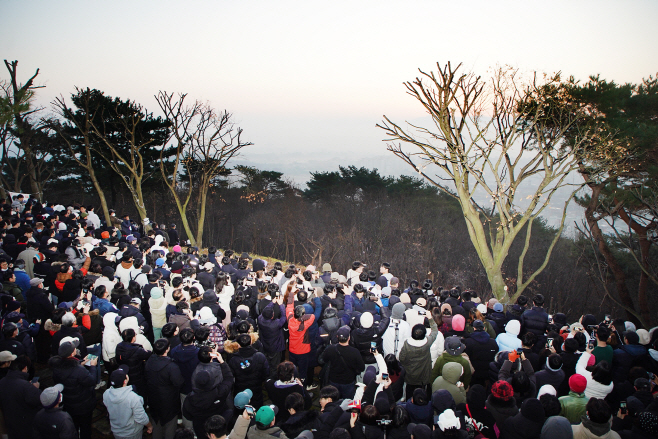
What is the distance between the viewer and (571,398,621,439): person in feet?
11.7

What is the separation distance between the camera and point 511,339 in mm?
5617

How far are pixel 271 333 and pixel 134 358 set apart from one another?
197 centimetres

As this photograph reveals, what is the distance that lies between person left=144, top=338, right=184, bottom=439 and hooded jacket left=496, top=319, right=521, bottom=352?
4.80 meters

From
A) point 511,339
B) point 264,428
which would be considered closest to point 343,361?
point 264,428

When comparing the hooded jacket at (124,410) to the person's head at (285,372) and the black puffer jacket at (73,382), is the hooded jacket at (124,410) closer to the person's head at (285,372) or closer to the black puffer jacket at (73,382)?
the black puffer jacket at (73,382)

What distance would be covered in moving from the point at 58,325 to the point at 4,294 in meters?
1.68

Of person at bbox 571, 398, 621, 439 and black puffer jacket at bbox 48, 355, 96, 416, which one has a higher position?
person at bbox 571, 398, 621, 439

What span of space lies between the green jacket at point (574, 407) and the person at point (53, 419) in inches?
222

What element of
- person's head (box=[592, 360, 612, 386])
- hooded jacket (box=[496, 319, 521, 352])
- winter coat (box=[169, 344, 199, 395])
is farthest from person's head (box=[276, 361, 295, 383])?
person's head (box=[592, 360, 612, 386])

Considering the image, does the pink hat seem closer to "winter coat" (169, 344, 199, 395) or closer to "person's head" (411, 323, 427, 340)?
"person's head" (411, 323, 427, 340)

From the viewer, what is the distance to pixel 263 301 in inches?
249

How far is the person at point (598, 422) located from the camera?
3564mm

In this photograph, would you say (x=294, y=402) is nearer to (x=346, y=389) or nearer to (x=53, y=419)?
(x=346, y=389)

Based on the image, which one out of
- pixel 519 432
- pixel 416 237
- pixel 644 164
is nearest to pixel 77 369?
pixel 519 432
